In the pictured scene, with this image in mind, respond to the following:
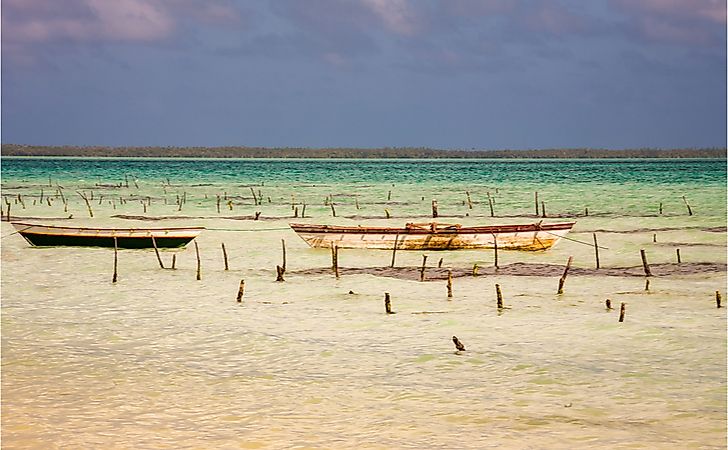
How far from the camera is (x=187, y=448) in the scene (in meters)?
8.59

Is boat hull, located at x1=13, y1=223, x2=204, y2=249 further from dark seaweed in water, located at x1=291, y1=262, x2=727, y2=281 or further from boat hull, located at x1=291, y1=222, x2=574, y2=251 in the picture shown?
dark seaweed in water, located at x1=291, y1=262, x2=727, y2=281

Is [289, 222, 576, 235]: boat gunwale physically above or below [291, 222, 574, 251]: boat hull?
above

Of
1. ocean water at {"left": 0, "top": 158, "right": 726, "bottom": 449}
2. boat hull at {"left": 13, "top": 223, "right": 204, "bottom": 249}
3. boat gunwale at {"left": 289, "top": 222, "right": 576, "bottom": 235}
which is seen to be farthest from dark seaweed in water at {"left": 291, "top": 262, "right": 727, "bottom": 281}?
boat hull at {"left": 13, "top": 223, "right": 204, "bottom": 249}

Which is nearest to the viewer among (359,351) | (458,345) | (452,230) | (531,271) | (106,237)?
(458,345)

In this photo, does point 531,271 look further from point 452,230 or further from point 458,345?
point 458,345

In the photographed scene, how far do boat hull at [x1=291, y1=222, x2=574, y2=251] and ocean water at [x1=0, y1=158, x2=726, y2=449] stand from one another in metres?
0.31

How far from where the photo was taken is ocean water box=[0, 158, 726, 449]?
921 centimetres

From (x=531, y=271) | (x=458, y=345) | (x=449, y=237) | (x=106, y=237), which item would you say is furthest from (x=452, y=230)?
(x=458, y=345)

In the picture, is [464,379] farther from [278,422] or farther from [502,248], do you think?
[502,248]

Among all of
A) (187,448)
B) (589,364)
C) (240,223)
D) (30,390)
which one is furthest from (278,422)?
(240,223)

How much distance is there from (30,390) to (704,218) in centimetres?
2767

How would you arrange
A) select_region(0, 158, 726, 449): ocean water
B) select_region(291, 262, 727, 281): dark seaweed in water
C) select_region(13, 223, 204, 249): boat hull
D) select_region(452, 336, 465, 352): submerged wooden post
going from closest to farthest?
select_region(0, 158, 726, 449): ocean water, select_region(452, 336, 465, 352): submerged wooden post, select_region(291, 262, 727, 281): dark seaweed in water, select_region(13, 223, 204, 249): boat hull

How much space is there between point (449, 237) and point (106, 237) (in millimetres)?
8416

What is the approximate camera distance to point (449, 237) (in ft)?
74.2
